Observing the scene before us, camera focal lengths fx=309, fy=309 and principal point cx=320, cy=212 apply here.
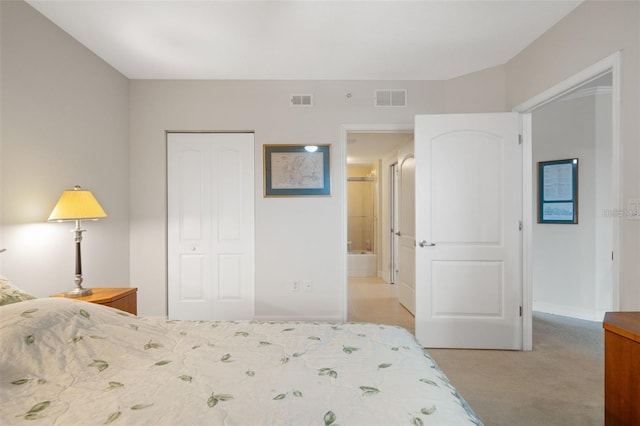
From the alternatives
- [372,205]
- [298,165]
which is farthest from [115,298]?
[372,205]

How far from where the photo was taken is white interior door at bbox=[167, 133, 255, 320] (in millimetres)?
3289

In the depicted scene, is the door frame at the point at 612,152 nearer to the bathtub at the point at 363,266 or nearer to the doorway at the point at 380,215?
the doorway at the point at 380,215

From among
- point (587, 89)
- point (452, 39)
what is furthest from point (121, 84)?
point (587, 89)

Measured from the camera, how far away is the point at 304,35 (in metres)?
2.47

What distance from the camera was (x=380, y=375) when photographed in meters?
1.09

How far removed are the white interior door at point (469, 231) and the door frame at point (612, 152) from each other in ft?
0.20

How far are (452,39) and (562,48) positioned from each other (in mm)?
777

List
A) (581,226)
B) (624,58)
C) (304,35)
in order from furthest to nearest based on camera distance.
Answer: (581,226)
(304,35)
(624,58)

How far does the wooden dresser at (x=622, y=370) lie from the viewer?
1107mm

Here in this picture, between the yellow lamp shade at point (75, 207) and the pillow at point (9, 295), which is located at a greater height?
the yellow lamp shade at point (75, 207)

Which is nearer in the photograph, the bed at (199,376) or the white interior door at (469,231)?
the bed at (199,376)

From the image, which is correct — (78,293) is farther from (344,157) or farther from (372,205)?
(372,205)

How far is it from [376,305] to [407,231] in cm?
108

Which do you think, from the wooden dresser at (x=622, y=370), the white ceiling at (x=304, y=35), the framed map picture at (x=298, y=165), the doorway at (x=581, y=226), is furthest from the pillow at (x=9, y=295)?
the doorway at (x=581, y=226)
